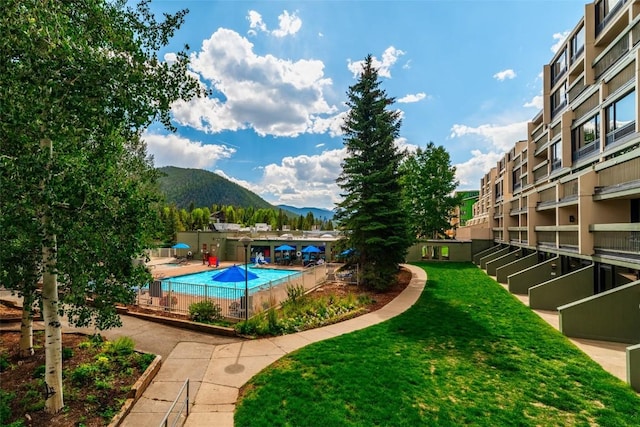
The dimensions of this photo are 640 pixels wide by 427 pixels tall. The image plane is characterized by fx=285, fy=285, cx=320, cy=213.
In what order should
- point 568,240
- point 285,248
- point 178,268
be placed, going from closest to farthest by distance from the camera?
point 568,240 → point 178,268 → point 285,248

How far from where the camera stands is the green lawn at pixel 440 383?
566 cm

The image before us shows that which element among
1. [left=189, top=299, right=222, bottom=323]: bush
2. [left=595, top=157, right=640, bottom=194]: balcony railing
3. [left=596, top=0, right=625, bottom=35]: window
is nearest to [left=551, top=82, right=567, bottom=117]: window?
[left=596, top=0, right=625, bottom=35]: window

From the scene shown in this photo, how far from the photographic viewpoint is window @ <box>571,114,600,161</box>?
14.8 metres

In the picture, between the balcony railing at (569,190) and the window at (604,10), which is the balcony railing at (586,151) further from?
the window at (604,10)

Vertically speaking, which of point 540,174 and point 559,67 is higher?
point 559,67

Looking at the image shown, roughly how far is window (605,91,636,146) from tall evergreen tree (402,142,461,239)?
65.1 ft

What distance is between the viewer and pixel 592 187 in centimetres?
1244

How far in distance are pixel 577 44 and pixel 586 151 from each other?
7.08 meters

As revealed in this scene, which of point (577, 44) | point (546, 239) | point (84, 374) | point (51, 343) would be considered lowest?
point (84, 374)

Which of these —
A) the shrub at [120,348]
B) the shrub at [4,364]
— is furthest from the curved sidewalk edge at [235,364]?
the shrub at [4,364]

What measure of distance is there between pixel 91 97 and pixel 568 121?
22879 millimetres

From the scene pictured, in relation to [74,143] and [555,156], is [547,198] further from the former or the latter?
[74,143]

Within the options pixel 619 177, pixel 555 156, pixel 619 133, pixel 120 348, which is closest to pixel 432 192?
pixel 555 156

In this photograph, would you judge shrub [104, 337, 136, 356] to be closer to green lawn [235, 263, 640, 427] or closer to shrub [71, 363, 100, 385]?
shrub [71, 363, 100, 385]
